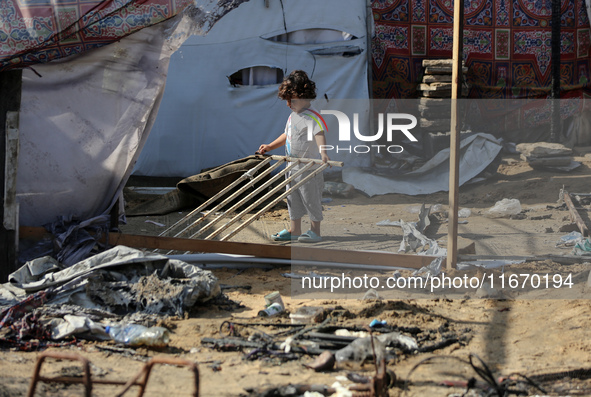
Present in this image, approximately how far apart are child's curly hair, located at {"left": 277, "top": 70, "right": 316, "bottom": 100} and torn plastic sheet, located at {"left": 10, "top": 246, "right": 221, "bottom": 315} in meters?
2.29

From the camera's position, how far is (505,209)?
8.26 metres

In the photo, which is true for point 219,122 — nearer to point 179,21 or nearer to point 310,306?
point 179,21

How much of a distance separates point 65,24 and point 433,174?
20.8ft

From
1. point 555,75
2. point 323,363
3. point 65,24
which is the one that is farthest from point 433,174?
point 323,363

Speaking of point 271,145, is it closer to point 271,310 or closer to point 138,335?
point 271,310

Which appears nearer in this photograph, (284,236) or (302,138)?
(302,138)

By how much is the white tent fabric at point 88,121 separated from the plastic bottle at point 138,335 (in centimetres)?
197

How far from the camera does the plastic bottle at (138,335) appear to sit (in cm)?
412

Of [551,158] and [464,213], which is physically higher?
[551,158]

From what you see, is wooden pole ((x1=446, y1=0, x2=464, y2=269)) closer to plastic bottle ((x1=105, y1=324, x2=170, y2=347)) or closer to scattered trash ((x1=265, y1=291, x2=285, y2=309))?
scattered trash ((x1=265, y1=291, x2=285, y2=309))

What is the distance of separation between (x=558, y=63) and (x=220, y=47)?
229 inches

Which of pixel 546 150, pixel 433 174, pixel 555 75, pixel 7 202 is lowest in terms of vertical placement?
pixel 433 174

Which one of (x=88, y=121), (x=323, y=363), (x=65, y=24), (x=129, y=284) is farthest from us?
(x=88, y=121)

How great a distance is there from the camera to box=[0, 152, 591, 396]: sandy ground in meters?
3.61
